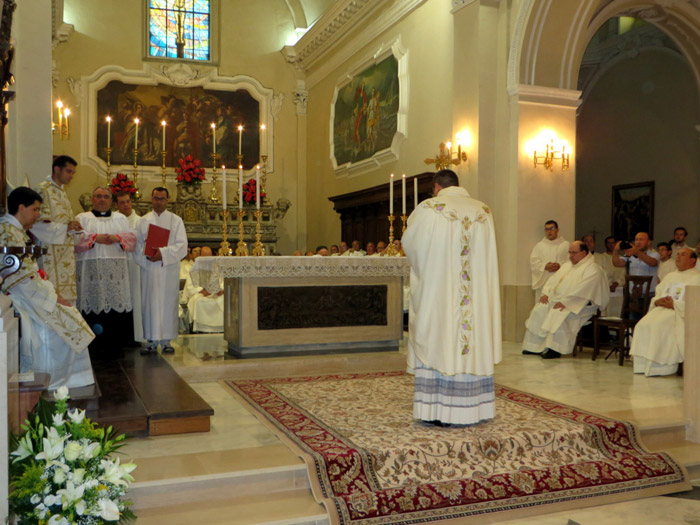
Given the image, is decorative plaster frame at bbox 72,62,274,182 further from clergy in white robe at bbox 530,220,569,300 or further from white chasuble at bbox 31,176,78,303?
white chasuble at bbox 31,176,78,303

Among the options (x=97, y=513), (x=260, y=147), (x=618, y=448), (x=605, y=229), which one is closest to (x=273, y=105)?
(x=260, y=147)

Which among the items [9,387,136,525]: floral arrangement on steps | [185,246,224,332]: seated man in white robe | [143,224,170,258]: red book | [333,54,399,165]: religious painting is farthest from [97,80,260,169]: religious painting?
[9,387,136,525]: floral arrangement on steps

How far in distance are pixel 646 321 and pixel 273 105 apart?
38.0 ft

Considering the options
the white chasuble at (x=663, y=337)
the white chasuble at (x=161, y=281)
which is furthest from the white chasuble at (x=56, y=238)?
the white chasuble at (x=663, y=337)

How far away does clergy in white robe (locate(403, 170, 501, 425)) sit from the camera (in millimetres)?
4695

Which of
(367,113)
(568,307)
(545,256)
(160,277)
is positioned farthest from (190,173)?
(568,307)

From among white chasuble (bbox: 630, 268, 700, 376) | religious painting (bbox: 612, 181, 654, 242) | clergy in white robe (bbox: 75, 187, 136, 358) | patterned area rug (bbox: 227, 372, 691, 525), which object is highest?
religious painting (bbox: 612, 181, 654, 242)

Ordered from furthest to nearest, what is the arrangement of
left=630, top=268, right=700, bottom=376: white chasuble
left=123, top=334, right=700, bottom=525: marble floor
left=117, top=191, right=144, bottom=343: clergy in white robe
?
left=117, top=191, right=144, bottom=343: clergy in white robe → left=630, top=268, right=700, bottom=376: white chasuble → left=123, top=334, right=700, bottom=525: marble floor

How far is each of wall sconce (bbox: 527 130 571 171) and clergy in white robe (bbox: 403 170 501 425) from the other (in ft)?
17.2

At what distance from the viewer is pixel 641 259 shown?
9.09 metres

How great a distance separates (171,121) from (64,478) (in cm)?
1420

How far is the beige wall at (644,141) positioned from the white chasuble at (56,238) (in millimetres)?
10769

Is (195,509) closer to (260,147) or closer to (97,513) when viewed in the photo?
(97,513)

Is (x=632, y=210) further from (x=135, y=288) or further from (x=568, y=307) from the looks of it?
(x=135, y=288)
